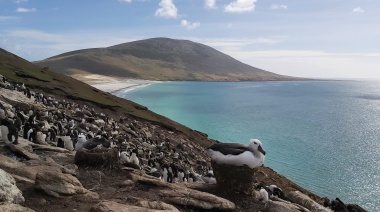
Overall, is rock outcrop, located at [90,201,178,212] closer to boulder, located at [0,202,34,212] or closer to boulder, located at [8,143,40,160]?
boulder, located at [0,202,34,212]

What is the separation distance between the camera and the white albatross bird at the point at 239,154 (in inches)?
605

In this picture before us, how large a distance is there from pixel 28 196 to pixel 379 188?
139ft

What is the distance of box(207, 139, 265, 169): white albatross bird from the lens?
15359 millimetres

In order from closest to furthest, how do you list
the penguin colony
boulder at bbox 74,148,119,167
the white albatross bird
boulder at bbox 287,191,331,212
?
the white albatross bird, boulder at bbox 74,148,119,167, boulder at bbox 287,191,331,212, the penguin colony

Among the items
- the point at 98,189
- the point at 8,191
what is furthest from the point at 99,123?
the point at 8,191

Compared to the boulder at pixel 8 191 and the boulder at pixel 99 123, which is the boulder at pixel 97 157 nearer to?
the boulder at pixel 8 191

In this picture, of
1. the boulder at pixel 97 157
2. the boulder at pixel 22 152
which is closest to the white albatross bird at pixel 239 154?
the boulder at pixel 97 157

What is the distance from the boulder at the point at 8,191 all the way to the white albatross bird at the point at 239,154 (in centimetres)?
753

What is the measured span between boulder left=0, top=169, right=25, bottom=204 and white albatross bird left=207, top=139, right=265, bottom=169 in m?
7.53

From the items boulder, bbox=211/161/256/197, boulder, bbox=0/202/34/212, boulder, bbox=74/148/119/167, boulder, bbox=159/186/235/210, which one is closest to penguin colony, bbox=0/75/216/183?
boulder, bbox=74/148/119/167

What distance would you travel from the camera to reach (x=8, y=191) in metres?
11.5

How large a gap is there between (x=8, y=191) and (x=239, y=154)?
8.41 m

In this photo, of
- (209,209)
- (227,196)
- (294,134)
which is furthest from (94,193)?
(294,134)

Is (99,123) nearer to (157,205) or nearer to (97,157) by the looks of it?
(97,157)
